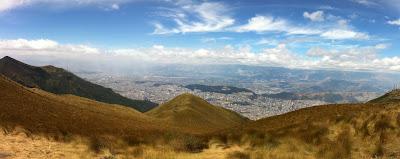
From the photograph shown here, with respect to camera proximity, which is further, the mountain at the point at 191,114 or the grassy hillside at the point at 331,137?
the mountain at the point at 191,114

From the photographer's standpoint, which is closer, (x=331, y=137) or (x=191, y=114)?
(x=331, y=137)

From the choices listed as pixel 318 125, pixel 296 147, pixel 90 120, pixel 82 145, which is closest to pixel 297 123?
pixel 318 125

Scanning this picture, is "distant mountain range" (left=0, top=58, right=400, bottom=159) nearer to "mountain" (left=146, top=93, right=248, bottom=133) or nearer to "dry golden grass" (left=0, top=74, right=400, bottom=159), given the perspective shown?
"dry golden grass" (left=0, top=74, right=400, bottom=159)

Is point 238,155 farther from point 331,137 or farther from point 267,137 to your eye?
point 331,137

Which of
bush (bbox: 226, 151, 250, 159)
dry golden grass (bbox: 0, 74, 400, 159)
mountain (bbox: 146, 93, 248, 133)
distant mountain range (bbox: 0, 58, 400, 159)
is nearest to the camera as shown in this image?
bush (bbox: 226, 151, 250, 159)

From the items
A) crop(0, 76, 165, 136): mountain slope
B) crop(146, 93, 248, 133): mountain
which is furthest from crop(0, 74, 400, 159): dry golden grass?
crop(146, 93, 248, 133): mountain

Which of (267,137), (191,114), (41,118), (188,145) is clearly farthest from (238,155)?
(191,114)

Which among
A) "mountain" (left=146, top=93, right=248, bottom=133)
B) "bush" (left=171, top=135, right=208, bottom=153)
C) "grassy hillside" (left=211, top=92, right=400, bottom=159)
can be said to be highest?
"grassy hillside" (left=211, top=92, right=400, bottom=159)

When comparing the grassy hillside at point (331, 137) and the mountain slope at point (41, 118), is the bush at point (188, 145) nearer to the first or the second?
the grassy hillside at point (331, 137)

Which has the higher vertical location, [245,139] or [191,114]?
[245,139]

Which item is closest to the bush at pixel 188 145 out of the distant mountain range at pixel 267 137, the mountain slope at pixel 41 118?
the distant mountain range at pixel 267 137

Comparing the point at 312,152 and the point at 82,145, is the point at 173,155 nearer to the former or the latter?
the point at 82,145

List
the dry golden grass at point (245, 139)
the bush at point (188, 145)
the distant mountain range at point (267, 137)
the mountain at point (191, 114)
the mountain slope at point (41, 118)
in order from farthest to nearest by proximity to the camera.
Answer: the mountain at point (191, 114) < the mountain slope at point (41, 118) < the bush at point (188, 145) < the distant mountain range at point (267, 137) < the dry golden grass at point (245, 139)
